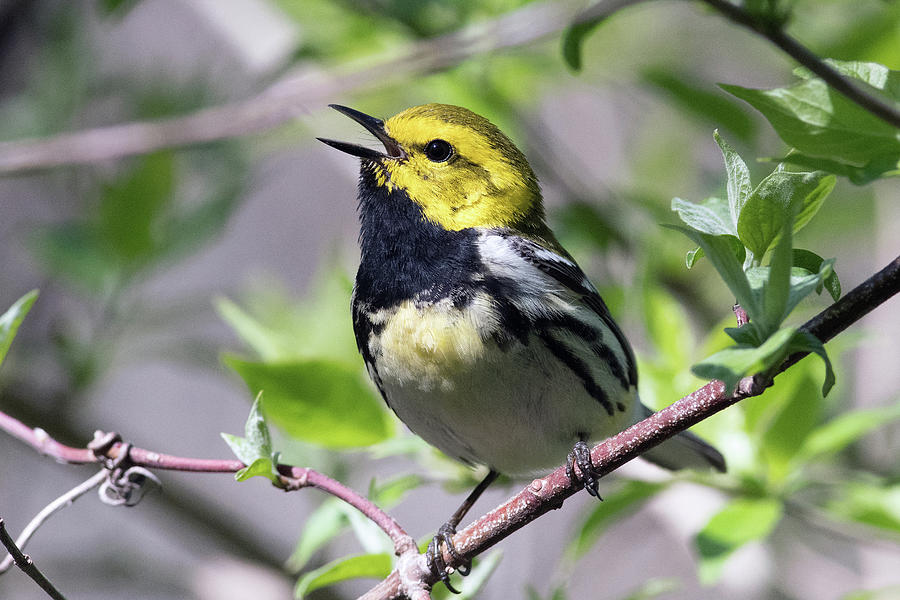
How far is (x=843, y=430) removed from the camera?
1831mm

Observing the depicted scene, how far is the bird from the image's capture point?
1.82 m

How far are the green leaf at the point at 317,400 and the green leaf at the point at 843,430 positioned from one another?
0.88m

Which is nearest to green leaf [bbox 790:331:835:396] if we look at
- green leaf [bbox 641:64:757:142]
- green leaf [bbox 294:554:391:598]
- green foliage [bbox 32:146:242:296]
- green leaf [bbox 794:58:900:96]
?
green leaf [bbox 794:58:900:96]

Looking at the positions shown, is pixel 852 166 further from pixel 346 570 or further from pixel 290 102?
pixel 290 102

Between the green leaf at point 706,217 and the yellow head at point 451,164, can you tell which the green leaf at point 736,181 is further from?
the yellow head at point 451,164

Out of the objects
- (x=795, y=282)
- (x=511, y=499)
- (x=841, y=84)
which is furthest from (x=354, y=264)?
(x=841, y=84)

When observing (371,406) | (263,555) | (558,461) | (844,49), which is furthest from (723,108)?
(263,555)

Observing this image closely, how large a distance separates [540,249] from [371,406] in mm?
495

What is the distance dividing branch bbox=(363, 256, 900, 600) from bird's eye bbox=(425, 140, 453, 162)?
102cm

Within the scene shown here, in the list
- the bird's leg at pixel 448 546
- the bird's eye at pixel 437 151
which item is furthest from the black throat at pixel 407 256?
the bird's leg at pixel 448 546

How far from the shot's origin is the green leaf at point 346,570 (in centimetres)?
148

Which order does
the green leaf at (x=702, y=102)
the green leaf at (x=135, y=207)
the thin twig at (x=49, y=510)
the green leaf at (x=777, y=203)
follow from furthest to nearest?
the green leaf at (x=135, y=207) → the green leaf at (x=702, y=102) → the thin twig at (x=49, y=510) → the green leaf at (x=777, y=203)

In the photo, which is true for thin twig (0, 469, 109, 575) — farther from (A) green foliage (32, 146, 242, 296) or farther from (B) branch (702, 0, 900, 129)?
(A) green foliage (32, 146, 242, 296)

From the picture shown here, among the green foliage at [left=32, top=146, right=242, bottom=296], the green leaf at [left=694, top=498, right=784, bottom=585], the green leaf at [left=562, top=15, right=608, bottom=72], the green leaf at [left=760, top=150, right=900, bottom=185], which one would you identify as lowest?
the green leaf at [left=694, top=498, right=784, bottom=585]
